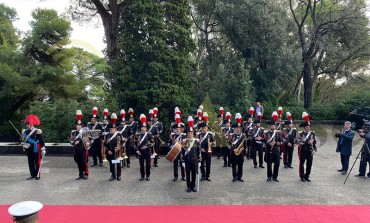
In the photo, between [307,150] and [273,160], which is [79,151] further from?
[307,150]

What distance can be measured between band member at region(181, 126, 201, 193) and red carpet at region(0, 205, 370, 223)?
1210 mm

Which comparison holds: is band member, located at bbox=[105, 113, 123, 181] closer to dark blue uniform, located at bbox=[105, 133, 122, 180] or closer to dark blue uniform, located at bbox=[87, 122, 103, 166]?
dark blue uniform, located at bbox=[105, 133, 122, 180]

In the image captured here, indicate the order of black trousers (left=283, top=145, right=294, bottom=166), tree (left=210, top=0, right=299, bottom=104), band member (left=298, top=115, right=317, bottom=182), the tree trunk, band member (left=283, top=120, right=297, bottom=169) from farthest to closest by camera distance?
the tree trunk, tree (left=210, top=0, right=299, bottom=104), black trousers (left=283, top=145, right=294, bottom=166), band member (left=283, top=120, right=297, bottom=169), band member (left=298, top=115, right=317, bottom=182)

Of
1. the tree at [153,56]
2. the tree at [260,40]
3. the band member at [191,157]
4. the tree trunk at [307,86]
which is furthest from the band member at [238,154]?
the tree trunk at [307,86]

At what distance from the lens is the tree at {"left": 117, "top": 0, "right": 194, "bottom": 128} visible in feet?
45.0

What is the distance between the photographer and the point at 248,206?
7422mm

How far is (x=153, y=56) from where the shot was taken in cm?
1394

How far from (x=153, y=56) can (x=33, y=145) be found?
6.28 metres

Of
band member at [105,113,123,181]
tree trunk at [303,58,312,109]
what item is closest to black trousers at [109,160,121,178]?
band member at [105,113,123,181]

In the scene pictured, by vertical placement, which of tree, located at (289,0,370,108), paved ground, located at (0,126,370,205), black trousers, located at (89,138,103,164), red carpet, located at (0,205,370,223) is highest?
tree, located at (289,0,370,108)

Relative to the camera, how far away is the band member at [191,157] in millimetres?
8531

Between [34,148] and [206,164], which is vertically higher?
[34,148]

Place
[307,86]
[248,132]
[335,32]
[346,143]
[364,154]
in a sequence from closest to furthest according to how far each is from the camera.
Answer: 1. [364,154]
2. [346,143]
3. [248,132]
4. [335,32]
5. [307,86]

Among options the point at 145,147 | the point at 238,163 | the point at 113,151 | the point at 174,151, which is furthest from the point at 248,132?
the point at 113,151
